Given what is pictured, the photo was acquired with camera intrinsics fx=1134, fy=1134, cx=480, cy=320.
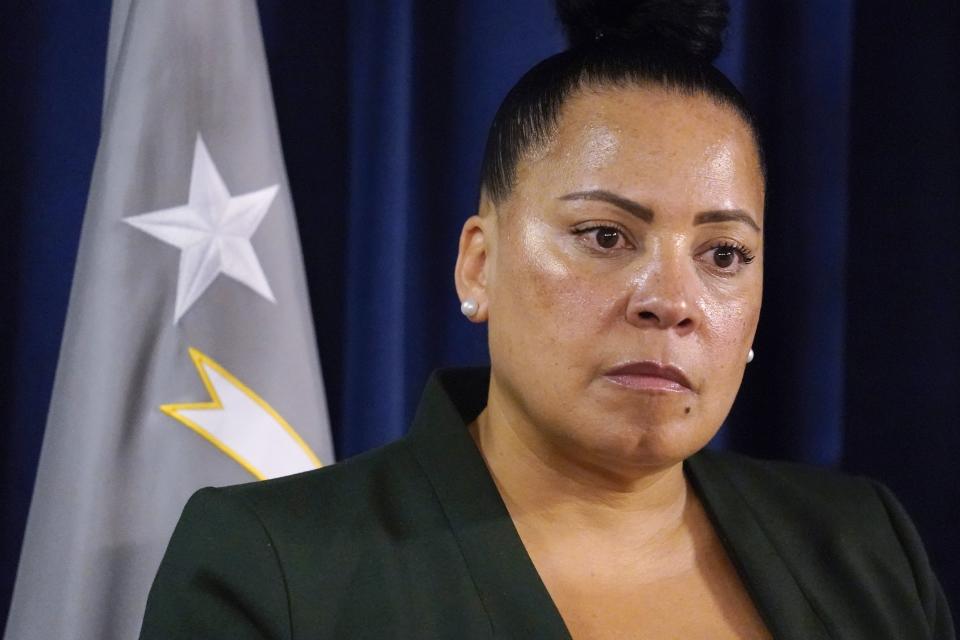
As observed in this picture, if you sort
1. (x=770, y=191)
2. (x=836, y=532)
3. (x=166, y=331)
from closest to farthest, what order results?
1. (x=836, y=532)
2. (x=166, y=331)
3. (x=770, y=191)

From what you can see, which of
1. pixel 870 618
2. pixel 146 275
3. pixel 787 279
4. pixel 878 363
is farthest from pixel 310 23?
pixel 870 618

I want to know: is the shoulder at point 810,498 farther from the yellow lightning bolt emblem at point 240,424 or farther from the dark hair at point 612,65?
the yellow lightning bolt emblem at point 240,424

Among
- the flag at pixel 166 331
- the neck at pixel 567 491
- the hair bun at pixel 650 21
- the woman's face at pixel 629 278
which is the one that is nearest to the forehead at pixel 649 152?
the woman's face at pixel 629 278

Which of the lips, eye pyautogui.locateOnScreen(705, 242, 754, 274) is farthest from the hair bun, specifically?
the lips

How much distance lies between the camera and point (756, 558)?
3.57 feet

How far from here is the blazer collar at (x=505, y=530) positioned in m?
0.93

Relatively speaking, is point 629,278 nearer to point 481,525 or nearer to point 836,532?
point 481,525

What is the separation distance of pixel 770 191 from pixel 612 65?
1.83ft

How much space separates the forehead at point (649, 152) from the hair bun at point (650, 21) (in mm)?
107

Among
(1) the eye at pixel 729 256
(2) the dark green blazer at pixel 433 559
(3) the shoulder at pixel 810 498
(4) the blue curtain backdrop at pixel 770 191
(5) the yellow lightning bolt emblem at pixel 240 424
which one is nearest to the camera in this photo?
(2) the dark green blazer at pixel 433 559

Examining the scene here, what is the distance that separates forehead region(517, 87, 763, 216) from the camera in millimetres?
996

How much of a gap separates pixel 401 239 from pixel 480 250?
38 centimetres

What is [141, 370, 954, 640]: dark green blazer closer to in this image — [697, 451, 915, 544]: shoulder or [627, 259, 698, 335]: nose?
[697, 451, 915, 544]: shoulder

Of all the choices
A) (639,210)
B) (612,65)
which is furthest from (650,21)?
(639,210)
